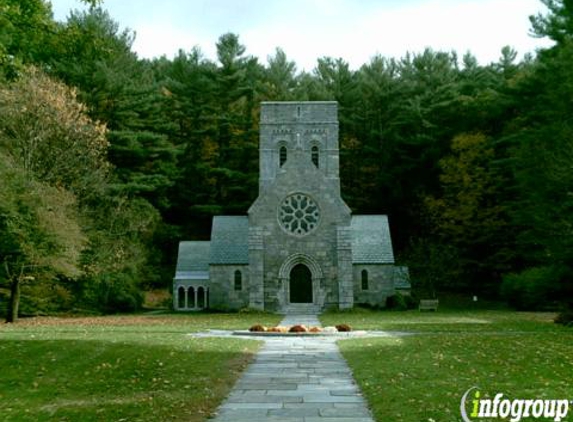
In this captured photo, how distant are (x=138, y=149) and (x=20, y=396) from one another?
110 feet

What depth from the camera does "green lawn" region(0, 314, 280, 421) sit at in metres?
8.31

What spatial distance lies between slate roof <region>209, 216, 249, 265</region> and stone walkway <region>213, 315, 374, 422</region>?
2290cm

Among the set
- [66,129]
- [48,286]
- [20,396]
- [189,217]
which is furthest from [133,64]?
[20,396]

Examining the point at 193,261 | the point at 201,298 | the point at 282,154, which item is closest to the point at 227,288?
the point at 201,298

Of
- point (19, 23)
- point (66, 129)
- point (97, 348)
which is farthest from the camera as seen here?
point (66, 129)

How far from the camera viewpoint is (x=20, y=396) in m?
9.46

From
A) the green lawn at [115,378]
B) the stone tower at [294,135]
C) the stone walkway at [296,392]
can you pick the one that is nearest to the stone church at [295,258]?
the stone tower at [294,135]

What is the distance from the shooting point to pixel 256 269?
36.3 metres

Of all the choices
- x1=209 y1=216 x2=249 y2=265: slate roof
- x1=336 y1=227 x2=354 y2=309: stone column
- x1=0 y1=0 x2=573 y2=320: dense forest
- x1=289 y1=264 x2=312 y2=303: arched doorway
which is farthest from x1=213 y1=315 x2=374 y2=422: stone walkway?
x1=209 y1=216 x2=249 y2=265: slate roof

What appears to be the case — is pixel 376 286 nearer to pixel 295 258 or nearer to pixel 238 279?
pixel 295 258

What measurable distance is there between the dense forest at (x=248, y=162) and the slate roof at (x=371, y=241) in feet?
6.87

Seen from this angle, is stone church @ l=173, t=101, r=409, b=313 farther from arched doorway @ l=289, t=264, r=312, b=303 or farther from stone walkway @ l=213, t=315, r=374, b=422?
stone walkway @ l=213, t=315, r=374, b=422

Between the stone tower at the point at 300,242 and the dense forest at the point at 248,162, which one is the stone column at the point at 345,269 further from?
the dense forest at the point at 248,162

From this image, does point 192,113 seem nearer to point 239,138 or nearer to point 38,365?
point 239,138
